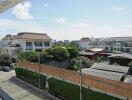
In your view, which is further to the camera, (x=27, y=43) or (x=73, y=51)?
(x=27, y=43)

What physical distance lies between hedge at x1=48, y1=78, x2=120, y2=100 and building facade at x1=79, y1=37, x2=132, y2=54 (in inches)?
2170

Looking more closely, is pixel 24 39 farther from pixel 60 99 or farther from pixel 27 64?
pixel 60 99

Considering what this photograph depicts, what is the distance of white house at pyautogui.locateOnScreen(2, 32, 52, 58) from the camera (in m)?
53.4

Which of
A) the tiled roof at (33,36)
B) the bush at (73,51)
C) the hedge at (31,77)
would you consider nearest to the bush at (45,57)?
the bush at (73,51)

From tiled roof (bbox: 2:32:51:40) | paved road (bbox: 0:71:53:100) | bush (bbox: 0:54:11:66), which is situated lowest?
paved road (bbox: 0:71:53:100)

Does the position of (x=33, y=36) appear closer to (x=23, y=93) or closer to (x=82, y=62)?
(x=82, y=62)

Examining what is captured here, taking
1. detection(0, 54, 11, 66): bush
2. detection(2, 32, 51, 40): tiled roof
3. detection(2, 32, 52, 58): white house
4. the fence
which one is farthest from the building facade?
the fence

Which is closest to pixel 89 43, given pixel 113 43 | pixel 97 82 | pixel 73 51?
pixel 113 43

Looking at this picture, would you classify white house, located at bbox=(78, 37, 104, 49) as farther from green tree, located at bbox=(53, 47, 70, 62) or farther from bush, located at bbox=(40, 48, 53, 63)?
bush, located at bbox=(40, 48, 53, 63)

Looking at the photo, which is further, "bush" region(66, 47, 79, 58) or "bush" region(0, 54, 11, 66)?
"bush" region(0, 54, 11, 66)

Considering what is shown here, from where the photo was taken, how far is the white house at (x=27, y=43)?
53406 mm

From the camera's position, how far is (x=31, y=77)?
2600 cm

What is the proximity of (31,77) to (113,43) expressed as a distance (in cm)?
5677

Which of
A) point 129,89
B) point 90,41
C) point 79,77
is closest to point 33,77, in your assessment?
point 79,77
